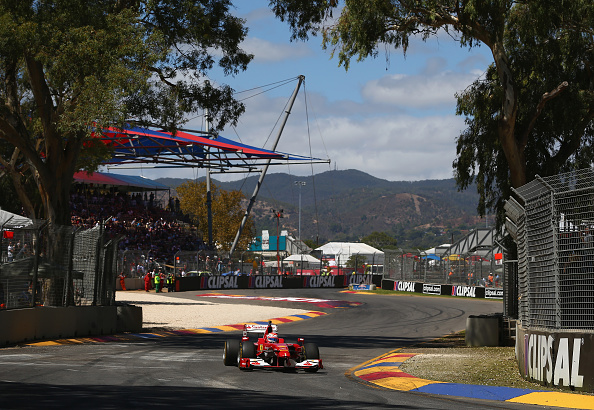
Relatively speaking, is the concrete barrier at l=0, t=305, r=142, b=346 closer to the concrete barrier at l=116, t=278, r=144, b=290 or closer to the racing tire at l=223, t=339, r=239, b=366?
the racing tire at l=223, t=339, r=239, b=366

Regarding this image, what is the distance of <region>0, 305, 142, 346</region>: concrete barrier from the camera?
15461 mm

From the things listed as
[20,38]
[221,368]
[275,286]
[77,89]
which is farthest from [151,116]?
[275,286]

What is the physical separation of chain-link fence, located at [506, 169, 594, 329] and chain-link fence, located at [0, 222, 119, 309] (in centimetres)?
999

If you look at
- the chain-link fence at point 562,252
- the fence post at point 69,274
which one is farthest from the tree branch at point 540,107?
the fence post at point 69,274

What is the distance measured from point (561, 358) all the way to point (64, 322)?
38.4ft

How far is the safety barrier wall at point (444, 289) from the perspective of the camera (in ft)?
142

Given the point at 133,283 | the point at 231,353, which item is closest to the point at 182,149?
the point at 133,283

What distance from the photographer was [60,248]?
17594mm

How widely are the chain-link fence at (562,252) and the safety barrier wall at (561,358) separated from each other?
188 mm

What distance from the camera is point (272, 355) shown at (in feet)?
39.7

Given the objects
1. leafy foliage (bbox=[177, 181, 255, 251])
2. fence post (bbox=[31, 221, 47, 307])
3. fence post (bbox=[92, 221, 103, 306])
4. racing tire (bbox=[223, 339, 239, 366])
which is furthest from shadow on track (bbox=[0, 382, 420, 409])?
leafy foliage (bbox=[177, 181, 255, 251])

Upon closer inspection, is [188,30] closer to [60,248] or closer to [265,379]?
[60,248]

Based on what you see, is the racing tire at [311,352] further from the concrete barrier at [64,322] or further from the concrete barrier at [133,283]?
the concrete barrier at [133,283]

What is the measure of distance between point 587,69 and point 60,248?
15.0m
